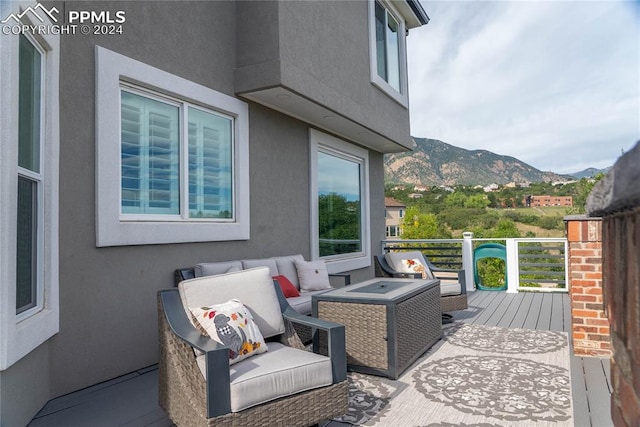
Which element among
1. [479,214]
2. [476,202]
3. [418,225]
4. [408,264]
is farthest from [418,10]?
[476,202]

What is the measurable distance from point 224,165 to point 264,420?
127 inches

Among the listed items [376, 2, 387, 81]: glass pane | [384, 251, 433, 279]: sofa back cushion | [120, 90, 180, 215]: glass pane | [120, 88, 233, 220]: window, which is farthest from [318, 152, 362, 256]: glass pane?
[120, 90, 180, 215]: glass pane

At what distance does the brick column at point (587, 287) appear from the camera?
3.63 metres

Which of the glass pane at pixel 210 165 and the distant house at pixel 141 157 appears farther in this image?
the glass pane at pixel 210 165

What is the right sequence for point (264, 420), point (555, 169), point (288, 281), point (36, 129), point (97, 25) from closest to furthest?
point (264, 420) < point (36, 129) < point (97, 25) < point (288, 281) < point (555, 169)

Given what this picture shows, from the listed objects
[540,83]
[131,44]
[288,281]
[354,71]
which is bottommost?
[288,281]

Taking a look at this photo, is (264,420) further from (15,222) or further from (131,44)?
(131,44)

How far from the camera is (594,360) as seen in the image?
3.64 metres

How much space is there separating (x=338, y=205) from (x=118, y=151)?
164 inches

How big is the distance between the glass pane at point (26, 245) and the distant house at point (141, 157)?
0.01m

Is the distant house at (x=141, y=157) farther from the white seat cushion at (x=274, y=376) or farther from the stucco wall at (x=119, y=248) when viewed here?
the white seat cushion at (x=274, y=376)

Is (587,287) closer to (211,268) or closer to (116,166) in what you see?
(211,268)

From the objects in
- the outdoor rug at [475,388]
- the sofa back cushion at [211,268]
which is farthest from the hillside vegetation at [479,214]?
the sofa back cushion at [211,268]

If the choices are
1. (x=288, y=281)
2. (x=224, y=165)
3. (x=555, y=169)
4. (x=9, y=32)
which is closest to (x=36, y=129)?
(x=9, y=32)
